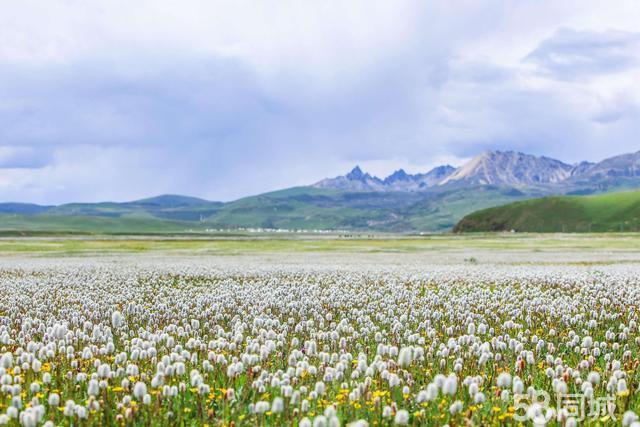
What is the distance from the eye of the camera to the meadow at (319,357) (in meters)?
8.26

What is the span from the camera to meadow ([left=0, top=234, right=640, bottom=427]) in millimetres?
8258

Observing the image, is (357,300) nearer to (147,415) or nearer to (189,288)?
(189,288)

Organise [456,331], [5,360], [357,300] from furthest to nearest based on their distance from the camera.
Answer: [357,300], [456,331], [5,360]

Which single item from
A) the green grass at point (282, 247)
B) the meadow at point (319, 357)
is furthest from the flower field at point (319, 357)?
the green grass at point (282, 247)

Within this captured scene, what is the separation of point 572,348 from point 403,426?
6963mm

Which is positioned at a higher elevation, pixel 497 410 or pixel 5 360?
pixel 5 360

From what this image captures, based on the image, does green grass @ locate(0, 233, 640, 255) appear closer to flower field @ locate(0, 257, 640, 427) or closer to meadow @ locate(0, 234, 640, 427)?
flower field @ locate(0, 257, 640, 427)

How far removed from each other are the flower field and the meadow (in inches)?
1.9

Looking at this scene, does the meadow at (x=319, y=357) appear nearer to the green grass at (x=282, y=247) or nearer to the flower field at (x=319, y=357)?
the flower field at (x=319, y=357)

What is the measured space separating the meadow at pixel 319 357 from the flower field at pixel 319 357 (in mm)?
49

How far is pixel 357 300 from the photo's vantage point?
20062mm

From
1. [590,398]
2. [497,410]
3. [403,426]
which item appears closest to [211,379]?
[403,426]

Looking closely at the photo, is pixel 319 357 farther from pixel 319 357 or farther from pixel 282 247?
pixel 282 247

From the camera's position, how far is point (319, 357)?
445 inches
